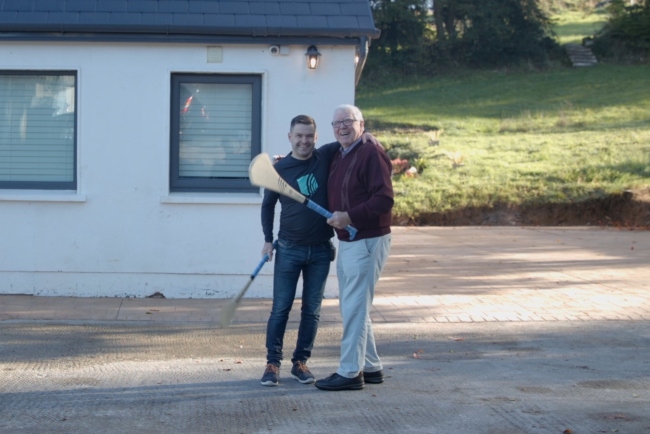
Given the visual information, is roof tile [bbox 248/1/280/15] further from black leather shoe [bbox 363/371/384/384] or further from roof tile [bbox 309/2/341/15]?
black leather shoe [bbox 363/371/384/384]

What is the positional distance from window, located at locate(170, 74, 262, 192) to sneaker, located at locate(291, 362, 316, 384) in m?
3.65

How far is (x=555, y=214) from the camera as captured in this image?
742 inches

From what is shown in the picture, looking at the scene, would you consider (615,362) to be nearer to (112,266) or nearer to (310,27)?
(310,27)

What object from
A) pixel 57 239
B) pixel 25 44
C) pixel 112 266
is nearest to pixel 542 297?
pixel 112 266

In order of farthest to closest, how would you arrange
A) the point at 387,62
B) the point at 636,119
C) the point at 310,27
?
the point at 387,62 → the point at 636,119 → the point at 310,27

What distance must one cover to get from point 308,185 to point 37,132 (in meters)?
4.81

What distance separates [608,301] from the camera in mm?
9891

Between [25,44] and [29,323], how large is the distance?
3.04 m

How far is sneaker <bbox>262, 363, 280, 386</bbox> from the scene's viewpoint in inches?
250

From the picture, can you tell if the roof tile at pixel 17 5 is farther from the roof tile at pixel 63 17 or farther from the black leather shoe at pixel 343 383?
the black leather shoe at pixel 343 383

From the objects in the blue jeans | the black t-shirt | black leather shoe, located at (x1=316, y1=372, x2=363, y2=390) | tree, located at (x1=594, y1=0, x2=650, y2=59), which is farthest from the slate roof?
tree, located at (x1=594, y1=0, x2=650, y2=59)

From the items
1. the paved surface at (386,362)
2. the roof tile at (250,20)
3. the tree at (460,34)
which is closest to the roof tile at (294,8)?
the roof tile at (250,20)

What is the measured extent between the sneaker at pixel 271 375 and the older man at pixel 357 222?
15.9 inches

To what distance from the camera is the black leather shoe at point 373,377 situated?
6453 millimetres
